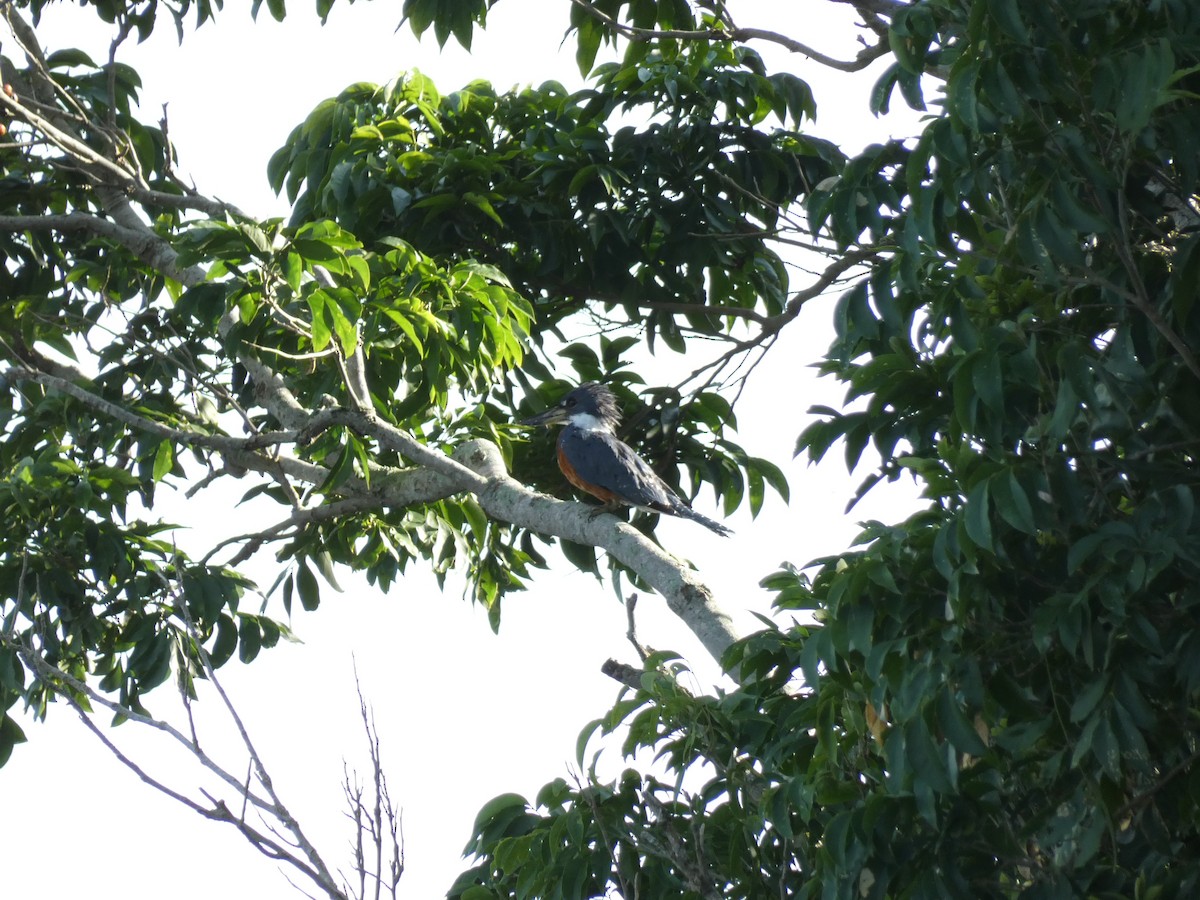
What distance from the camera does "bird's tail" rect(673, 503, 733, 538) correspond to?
5383 millimetres

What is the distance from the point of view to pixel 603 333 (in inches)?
214

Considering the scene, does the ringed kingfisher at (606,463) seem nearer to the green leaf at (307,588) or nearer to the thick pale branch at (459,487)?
the thick pale branch at (459,487)

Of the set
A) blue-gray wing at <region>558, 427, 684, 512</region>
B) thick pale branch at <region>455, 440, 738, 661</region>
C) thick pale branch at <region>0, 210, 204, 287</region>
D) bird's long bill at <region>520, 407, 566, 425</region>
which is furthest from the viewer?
bird's long bill at <region>520, 407, 566, 425</region>

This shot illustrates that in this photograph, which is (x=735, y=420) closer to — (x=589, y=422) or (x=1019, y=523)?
(x=589, y=422)

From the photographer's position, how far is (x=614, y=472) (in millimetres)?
5203

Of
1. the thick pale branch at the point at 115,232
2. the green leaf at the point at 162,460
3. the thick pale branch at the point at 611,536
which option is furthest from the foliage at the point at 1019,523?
the thick pale branch at the point at 115,232

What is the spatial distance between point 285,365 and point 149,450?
607 mm

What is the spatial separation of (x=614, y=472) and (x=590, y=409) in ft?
1.67

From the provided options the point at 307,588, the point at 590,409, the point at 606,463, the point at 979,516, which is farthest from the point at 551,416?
the point at 979,516

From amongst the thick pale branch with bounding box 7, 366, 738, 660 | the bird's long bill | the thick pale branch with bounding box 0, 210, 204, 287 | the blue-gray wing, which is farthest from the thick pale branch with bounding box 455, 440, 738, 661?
the thick pale branch with bounding box 0, 210, 204, 287

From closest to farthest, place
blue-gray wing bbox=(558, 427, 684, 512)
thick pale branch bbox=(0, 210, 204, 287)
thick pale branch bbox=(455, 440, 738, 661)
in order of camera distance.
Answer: thick pale branch bbox=(455, 440, 738, 661)
thick pale branch bbox=(0, 210, 204, 287)
blue-gray wing bbox=(558, 427, 684, 512)

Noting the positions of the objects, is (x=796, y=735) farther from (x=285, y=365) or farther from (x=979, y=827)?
(x=285, y=365)

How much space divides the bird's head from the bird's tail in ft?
1.61

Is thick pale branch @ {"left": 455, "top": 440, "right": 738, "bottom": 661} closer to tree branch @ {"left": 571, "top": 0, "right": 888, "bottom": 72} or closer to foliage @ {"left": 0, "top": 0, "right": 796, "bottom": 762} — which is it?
foliage @ {"left": 0, "top": 0, "right": 796, "bottom": 762}
